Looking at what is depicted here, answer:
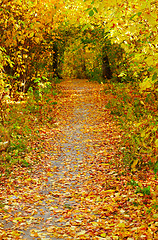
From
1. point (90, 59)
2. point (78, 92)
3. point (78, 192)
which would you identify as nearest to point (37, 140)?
point (78, 192)

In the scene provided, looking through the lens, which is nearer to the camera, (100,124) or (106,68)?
(100,124)

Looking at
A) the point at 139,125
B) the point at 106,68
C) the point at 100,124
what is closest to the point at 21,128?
the point at 100,124

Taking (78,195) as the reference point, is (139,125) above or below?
above

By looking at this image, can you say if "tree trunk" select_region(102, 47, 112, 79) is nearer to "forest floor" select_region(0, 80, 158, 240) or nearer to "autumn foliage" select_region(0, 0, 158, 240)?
"autumn foliage" select_region(0, 0, 158, 240)

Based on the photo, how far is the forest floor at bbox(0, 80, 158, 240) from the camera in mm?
4555

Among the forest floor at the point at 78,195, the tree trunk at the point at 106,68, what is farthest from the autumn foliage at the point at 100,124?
the tree trunk at the point at 106,68

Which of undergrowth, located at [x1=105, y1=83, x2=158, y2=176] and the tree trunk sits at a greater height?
the tree trunk

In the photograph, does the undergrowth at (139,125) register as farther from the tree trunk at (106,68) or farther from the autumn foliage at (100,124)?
the tree trunk at (106,68)

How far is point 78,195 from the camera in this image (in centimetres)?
598

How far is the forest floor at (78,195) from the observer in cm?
455

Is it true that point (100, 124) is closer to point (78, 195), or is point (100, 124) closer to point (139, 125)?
point (78, 195)

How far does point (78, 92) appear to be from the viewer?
18484 mm

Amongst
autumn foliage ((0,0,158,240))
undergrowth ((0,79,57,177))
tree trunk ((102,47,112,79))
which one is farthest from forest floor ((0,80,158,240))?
tree trunk ((102,47,112,79))

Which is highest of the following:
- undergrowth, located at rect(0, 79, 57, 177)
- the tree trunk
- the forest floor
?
the tree trunk
